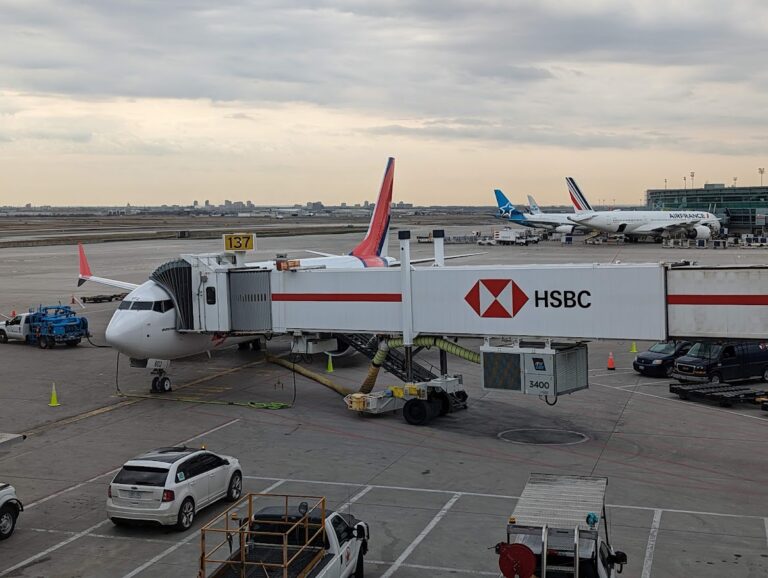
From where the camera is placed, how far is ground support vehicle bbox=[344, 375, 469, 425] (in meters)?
28.9

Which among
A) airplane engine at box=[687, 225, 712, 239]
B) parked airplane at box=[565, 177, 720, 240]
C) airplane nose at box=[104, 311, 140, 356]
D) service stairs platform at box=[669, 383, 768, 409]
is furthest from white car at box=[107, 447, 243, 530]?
parked airplane at box=[565, 177, 720, 240]

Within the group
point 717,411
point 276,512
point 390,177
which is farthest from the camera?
point 390,177

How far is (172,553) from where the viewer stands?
17.8 meters

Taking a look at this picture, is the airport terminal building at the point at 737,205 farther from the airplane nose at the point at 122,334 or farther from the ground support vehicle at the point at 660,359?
the airplane nose at the point at 122,334

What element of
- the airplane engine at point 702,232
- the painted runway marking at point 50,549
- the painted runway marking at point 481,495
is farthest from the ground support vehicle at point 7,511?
the airplane engine at point 702,232

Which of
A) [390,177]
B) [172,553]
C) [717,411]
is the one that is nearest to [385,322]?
[717,411]

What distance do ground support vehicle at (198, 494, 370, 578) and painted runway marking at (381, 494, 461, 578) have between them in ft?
2.14

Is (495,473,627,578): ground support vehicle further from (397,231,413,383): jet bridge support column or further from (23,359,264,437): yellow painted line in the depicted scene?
(23,359,264,437): yellow painted line

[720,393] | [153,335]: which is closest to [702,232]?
[720,393]

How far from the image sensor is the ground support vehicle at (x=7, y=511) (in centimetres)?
1862

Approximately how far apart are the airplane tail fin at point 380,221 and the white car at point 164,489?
29047 mm

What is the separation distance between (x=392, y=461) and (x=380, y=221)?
85.8ft

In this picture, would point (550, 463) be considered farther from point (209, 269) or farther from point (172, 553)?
point (209, 269)

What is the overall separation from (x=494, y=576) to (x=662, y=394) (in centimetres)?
1914
